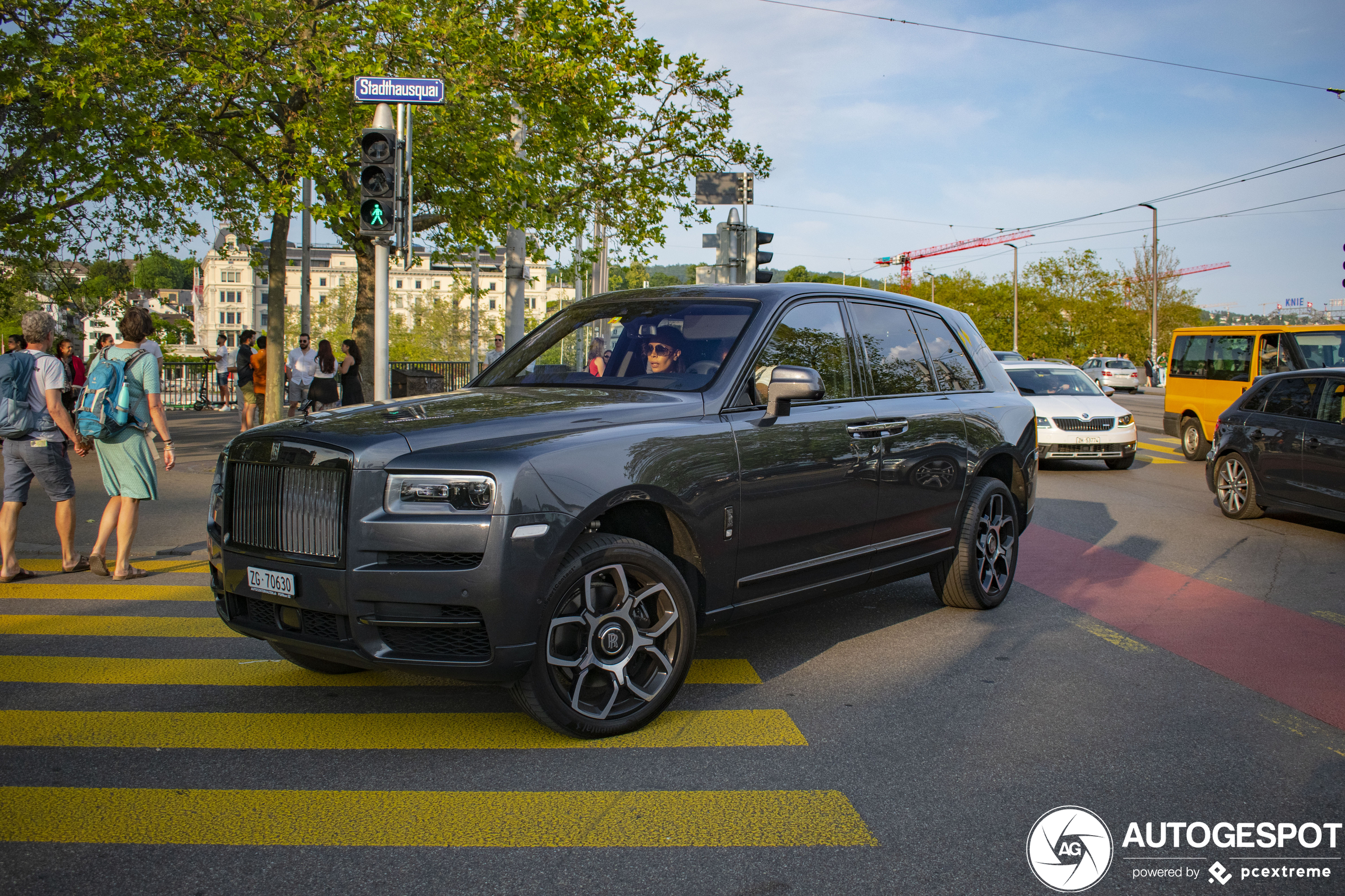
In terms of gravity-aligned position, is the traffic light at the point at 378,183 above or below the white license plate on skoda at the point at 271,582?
above

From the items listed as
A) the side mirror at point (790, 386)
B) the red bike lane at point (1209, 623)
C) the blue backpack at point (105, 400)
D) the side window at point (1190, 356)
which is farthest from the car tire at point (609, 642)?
the side window at point (1190, 356)

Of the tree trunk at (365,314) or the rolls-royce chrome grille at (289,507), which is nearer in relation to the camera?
the rolls-royce chrome grille at (289,507)

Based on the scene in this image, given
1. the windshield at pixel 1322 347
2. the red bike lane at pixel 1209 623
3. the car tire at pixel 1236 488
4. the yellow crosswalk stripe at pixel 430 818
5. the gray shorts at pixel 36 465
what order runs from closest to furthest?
the yellow crosswalk stripe at pixel 430 818
the red bike lane at pixel 1209 623
the gray shorts at pixel 36 465
the car tire at pixel 1236 488
the windshield at pixel 1322 347

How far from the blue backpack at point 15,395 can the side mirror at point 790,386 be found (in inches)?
221

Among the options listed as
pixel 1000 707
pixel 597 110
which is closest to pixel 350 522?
pixel 1000 707

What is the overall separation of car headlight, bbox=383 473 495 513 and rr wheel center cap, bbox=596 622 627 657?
0.76 m

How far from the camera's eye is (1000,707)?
469 cm

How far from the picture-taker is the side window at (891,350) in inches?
226

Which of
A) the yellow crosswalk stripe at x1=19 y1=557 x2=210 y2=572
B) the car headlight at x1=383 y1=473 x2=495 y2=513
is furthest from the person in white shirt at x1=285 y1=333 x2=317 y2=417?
the car headlight at x1=383 y1=473 x2=495 y2=513

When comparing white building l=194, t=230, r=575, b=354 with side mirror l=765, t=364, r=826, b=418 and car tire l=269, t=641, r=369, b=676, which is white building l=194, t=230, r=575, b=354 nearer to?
car tire l=269, t=641, r=369, b=676

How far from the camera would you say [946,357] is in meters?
6.49

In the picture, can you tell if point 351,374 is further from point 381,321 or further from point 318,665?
point 318,665

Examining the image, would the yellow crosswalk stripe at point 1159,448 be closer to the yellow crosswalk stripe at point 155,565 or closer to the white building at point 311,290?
the yellow crosswalk stripe at point 155,565

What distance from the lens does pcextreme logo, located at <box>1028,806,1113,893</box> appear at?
3.15 metres
